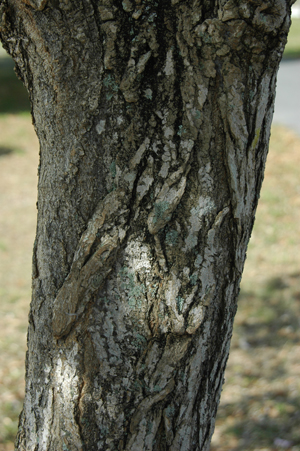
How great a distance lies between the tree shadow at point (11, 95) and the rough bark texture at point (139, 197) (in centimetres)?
1303

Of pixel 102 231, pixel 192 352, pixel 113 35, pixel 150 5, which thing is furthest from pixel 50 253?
pixel 150 5

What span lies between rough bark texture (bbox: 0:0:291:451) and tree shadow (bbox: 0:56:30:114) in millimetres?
13034

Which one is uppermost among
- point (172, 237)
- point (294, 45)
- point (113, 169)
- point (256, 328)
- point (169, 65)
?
point (294, 45)

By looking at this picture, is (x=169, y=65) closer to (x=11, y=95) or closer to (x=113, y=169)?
(x=113, y=169)

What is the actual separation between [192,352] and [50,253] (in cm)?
54

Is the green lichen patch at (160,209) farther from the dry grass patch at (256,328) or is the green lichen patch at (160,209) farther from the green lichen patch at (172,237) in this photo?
the dry grass patch at (256,328)

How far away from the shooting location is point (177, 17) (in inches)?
43.6

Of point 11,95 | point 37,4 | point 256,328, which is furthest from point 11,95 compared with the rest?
point 37,4

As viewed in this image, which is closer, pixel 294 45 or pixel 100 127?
pixel 100 127

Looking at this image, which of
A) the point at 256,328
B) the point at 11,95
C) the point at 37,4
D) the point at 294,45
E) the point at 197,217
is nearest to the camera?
the point at 37,4

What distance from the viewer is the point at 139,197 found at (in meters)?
1.22

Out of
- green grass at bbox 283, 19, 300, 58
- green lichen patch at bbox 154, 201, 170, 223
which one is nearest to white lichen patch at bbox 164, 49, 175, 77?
green lichen patch at bbox 154, 201, 170, 223

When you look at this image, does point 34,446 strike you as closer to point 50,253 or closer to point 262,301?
point 50,253

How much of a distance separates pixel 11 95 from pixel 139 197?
15.9 meters
